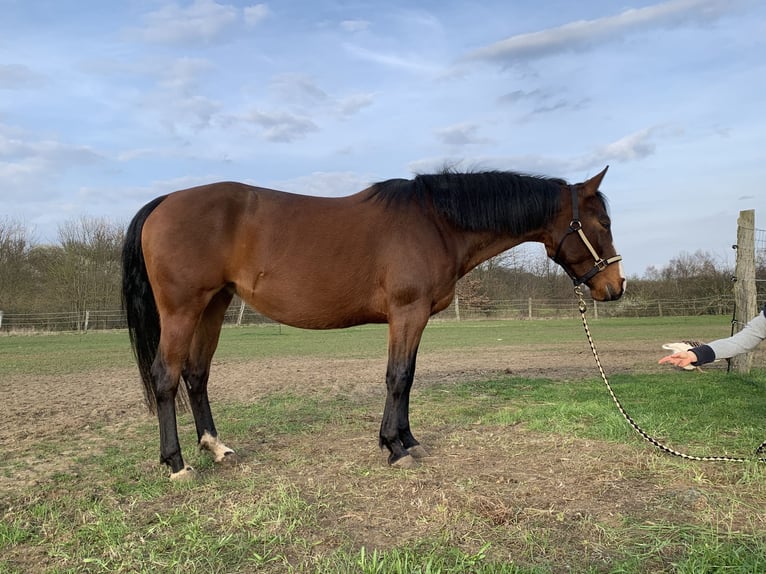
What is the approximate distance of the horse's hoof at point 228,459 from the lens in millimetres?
4426

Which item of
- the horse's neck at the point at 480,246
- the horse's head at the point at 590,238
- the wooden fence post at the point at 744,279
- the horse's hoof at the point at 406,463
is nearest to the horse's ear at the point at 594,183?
the horse's head at the point at 590,238

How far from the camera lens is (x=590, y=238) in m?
4.87

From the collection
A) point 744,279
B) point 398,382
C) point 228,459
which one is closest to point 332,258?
point 398,382

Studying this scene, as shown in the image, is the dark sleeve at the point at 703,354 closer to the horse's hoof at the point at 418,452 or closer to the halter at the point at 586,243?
the halter at the point at 586,243

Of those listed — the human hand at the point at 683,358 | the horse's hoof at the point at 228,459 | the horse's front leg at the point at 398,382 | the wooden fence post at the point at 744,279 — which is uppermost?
the wooden fence post at the point at 744,279

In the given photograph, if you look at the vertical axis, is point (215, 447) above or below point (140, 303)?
below

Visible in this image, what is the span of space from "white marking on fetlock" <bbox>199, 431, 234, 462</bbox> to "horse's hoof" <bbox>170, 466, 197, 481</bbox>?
1.46ft

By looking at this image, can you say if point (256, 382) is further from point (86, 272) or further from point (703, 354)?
point (86, 272)

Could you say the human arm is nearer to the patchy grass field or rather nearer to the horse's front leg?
the patchy grass field

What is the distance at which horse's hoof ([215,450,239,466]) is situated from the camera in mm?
4426

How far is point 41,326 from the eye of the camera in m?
31.7

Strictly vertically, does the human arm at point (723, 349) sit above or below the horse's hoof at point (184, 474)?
above

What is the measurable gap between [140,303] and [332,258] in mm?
1850

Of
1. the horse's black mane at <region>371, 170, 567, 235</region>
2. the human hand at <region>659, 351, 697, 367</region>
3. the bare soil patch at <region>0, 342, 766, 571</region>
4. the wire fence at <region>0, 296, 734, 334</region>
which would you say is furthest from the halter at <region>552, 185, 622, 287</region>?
the wire fence at <region>0, 296, 734, 334</region>
